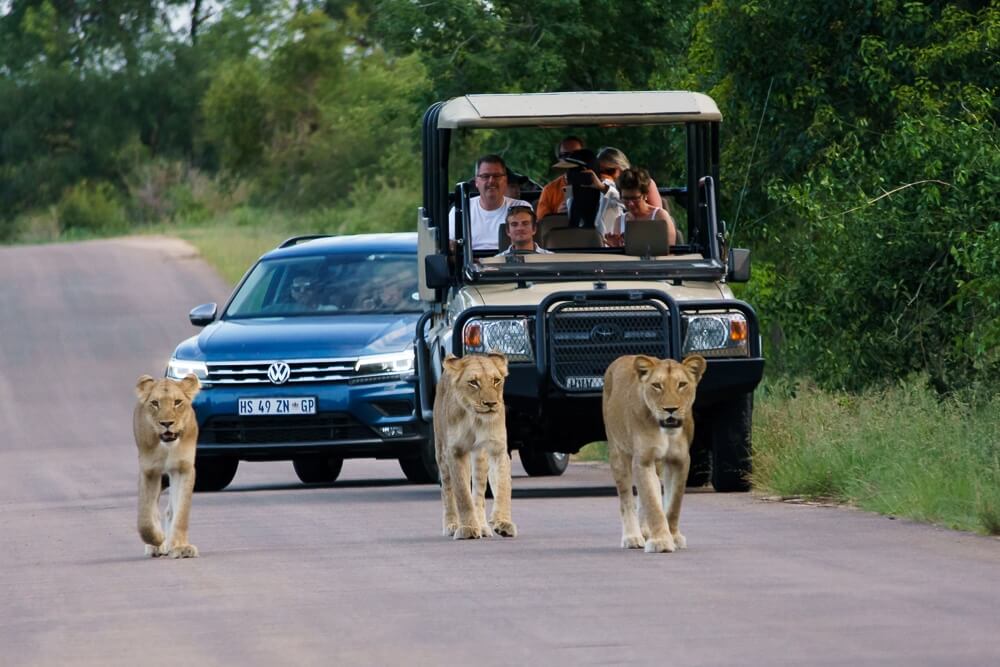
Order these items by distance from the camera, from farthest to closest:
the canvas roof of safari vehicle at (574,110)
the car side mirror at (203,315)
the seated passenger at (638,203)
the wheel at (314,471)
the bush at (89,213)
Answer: the bush at (89,213), the wheel at (314,471), the car side mirror at (203,315), the seated passenger at (638,203), the canvas roof of safari vehicle at (574,110)

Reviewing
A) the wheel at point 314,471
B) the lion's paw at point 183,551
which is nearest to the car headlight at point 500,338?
the lion's paw at point 183,551

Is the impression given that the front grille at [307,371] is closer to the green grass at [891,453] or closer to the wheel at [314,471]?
the wheel at [314,471]

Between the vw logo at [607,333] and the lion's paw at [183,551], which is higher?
the vw logo at [607,333]

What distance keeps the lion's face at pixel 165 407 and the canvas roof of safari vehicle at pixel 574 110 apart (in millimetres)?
3388

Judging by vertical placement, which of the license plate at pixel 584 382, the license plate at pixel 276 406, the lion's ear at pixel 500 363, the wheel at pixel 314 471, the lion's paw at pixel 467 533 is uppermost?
the lion's ear at pixel 500 363

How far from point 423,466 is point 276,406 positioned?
134 centimetres

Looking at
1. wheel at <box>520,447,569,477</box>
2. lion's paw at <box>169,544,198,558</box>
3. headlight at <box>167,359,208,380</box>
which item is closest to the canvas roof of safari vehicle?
headlight at <box>167,359,208,380</box>

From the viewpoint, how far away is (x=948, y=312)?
53.0ft

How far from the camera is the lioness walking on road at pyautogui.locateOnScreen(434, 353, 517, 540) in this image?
1141 centimetres

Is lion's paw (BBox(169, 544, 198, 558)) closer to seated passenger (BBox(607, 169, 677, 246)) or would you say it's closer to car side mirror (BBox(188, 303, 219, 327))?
seated passenger (BBox(607, 169, 677, 246))

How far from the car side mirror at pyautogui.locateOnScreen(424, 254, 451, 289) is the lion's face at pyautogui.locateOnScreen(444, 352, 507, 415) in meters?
2.23

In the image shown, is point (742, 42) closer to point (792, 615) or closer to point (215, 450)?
point (215, 450)

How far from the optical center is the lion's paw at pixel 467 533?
1162 cm

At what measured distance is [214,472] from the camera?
53.1 feet
